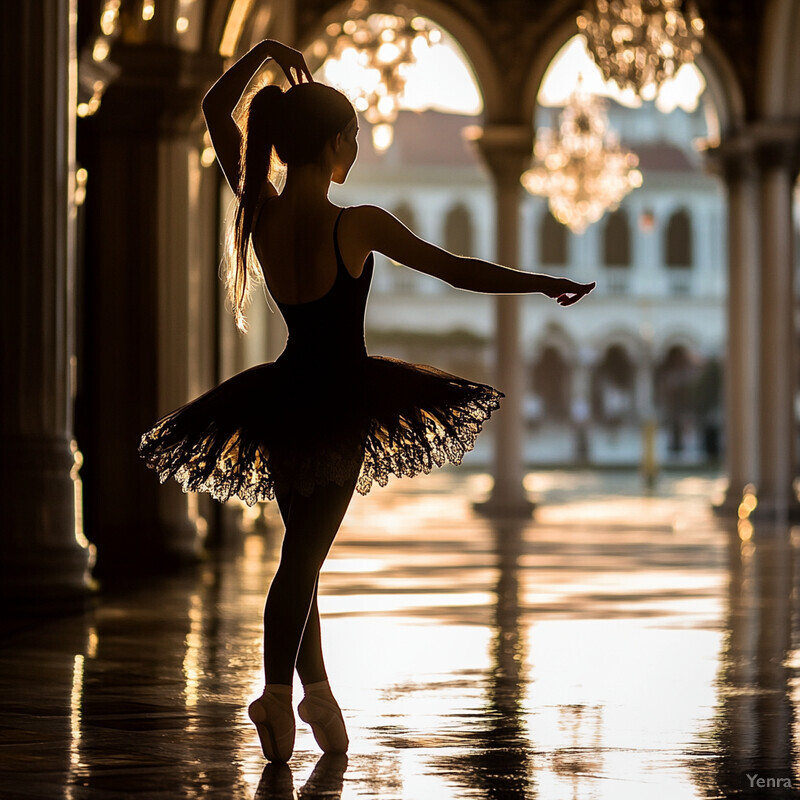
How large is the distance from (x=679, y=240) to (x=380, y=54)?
30.8 meters

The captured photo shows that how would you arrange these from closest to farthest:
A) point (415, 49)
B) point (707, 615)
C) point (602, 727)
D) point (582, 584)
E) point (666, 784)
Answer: point (666, 784) < point (602, 727) < point (707, 615) < point (582, 584) < point (415, 49)

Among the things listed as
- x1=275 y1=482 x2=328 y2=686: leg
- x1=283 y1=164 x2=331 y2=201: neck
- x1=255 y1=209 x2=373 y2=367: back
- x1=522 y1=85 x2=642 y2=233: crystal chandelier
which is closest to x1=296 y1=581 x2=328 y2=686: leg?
x1=275 y1=482 x2=328 y2=686: leg

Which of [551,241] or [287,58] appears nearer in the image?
[287,58]

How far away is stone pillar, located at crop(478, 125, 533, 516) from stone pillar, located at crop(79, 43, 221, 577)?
6118 millimetres

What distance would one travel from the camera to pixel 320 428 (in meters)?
3.73

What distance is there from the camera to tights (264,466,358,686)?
371cm

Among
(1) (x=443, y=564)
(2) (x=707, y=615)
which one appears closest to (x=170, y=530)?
(1) (x=443, y=564)

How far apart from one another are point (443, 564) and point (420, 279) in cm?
3260

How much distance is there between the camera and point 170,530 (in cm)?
985

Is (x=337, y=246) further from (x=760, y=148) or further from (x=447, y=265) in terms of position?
(x=760, y=148)

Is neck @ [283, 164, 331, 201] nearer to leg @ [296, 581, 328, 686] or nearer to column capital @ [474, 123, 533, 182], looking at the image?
leg @ [296, 581, 328, 686]

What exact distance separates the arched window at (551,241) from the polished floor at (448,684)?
3222 cm

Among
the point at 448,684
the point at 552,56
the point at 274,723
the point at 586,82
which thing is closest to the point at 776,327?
the point at 552,56

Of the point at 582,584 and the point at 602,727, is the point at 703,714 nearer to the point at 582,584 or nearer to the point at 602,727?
the point at 602,727
